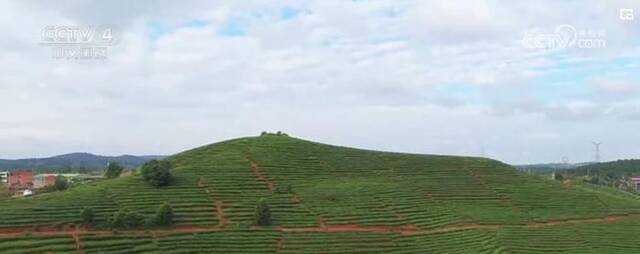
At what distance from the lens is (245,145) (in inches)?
4023

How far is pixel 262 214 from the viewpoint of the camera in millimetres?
71312

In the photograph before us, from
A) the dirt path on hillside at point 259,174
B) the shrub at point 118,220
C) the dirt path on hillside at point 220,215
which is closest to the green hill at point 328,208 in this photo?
the dirt path on hillside at point 220,215

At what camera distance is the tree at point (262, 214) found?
71125mm

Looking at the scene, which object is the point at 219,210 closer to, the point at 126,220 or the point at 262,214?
the point at 262,214

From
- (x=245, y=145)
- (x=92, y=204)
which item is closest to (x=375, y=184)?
(x=245, y=145)

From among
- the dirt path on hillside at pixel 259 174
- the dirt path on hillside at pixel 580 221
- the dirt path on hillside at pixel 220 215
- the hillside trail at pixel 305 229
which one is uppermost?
the dirt path on hillside at pixel 259 174

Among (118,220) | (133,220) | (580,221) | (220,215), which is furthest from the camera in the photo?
(580,221)

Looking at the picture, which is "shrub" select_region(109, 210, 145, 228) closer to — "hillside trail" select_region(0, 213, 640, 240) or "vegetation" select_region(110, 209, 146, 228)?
"vegetation" select_region(110, 209, 146, 228)

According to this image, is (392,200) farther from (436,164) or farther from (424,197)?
(436,164)

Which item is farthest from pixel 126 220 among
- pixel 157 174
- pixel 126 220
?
pixel 157 174

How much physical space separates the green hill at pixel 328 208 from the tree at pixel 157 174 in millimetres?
1156

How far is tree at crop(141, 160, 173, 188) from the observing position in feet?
261

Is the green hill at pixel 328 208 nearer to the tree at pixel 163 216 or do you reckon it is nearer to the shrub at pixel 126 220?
the tree at pixel 163 216

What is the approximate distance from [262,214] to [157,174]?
16722 millimetres
